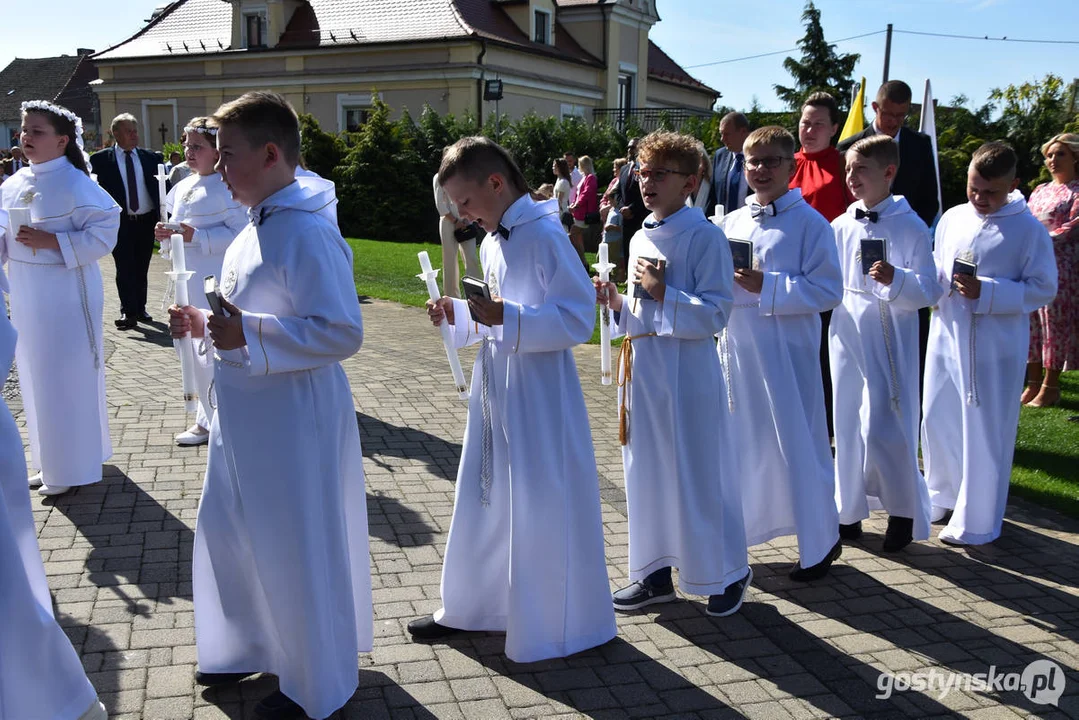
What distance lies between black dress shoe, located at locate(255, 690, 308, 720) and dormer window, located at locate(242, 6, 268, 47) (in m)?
38.4

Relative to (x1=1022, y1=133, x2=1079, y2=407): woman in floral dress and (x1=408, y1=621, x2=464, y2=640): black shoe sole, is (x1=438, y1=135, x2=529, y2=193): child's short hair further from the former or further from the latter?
(x1=1022, y1=133, x2=1079, y2=407): woman in floral dress

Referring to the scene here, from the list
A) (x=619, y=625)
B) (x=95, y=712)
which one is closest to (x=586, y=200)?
(x=619, y=625)

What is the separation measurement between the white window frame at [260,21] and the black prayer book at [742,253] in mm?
36950

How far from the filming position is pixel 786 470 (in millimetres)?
5195

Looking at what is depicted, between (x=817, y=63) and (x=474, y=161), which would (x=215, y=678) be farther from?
(x=817, y=63)

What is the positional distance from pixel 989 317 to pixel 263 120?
4.27 m

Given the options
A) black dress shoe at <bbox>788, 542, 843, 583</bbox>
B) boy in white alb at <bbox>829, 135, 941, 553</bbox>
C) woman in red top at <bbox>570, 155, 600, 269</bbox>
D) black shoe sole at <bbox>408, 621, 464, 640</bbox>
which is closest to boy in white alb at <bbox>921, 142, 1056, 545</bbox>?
boy in white alb at <bbox>829, 135, 941, 553</bbox>

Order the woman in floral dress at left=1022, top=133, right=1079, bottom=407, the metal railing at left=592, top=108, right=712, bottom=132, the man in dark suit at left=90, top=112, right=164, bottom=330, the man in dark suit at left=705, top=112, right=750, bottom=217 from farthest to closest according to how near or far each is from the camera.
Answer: the metal railing at left=592, top=108, right=712, bottom=132, the man in dark suit at left=90, top=112, right=164, bottom=330, the woman in floral dress at left=1022, top=133, right=1079, bottom=407, the man in dark suit at left=705, top=112, right=750, bottom=217

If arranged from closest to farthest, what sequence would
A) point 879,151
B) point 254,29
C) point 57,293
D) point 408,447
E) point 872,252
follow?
point 872,252 < point 879,151 < point 57,293 < point 408,447 < point 254,29

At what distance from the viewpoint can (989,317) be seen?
5.77 metres

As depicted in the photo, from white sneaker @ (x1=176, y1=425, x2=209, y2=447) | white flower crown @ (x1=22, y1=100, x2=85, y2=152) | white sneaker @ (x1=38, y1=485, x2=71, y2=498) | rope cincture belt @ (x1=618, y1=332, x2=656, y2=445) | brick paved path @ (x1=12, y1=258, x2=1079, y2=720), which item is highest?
white flower crown @ (x1=22, y1=100, x2=85, y2=152)

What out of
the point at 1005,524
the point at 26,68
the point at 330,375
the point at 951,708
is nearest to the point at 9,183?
the point at 330,375

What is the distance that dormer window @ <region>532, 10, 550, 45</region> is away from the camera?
126 ft

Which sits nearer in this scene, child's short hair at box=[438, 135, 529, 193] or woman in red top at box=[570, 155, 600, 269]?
child's short hair at box=[438, 135, 529, 193]
